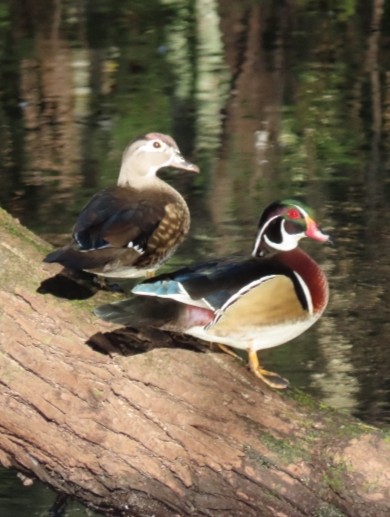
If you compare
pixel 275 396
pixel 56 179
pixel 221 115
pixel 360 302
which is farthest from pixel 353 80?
pixel 275 396

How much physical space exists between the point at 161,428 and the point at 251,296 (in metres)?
0.48

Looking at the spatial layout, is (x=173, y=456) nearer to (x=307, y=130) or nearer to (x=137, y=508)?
(x=137, y=508)

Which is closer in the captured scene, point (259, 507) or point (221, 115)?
point (259, 507)

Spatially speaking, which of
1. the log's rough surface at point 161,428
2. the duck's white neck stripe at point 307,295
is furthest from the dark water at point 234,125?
the duck's white neck stripe at point 307,295

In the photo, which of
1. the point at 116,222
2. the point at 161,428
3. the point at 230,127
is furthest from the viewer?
the point at 230,127

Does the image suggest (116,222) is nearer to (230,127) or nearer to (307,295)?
(307,295)

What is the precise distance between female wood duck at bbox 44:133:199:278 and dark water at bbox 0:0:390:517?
0.87 m

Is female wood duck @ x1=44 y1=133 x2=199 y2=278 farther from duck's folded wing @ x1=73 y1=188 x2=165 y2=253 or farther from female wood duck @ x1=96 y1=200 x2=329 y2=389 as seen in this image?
female wood duck @ x1=96 y1=200 x2=329 y2=389

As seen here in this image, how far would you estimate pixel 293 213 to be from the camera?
465 centimetres

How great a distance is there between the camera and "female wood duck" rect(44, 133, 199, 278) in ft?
15.4

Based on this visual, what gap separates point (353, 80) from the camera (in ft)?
38.2

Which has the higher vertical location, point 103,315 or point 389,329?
point 103,315

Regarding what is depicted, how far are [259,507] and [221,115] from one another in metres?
6.69

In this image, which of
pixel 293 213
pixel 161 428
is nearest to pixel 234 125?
pixel 293 213
